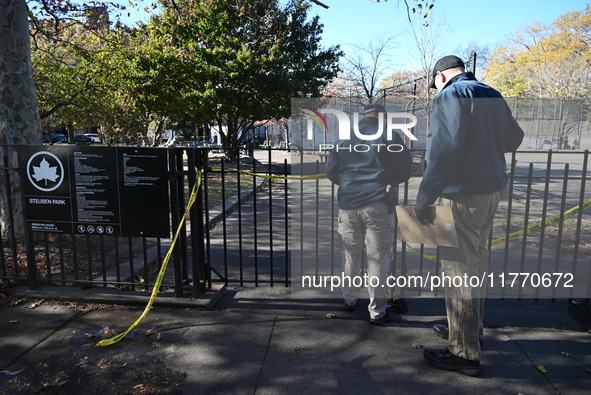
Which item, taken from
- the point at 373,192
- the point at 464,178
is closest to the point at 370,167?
the point at 373,192

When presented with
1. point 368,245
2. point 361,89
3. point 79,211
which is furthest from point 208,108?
point 368,245

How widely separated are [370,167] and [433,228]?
90cm

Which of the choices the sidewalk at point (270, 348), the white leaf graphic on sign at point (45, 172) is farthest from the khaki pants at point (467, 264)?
the white leaf graphic on sign at point (45, 172)

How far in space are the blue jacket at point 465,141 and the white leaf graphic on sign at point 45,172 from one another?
376cm

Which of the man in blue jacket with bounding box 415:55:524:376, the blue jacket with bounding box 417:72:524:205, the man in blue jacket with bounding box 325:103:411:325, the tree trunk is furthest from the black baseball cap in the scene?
the tree trunk

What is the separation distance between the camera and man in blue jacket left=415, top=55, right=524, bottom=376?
3.00 metres

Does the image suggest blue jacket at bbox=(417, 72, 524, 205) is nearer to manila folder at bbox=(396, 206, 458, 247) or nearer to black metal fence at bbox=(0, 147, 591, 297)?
manila folder at bbox=(396, 206, 458, 247)

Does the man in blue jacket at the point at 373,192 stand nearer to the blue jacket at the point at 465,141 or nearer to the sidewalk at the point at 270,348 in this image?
the sidewalk at the point at 270,348

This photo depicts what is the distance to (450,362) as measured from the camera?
323 centimetres

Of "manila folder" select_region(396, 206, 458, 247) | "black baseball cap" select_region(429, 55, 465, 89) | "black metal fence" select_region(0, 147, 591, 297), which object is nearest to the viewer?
"manila folder" select_region(396, 206, 458, 247)

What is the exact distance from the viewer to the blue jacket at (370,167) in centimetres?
384

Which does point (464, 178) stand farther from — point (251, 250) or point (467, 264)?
point (251, 250)

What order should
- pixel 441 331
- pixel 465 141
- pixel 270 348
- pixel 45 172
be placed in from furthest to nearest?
pixel 45 172 → pixel 441 331 → pixel 270 348 → pixel 465 141

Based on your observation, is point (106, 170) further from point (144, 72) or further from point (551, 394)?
point (144, 72)
